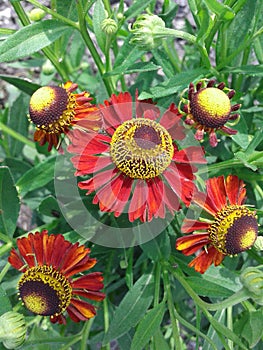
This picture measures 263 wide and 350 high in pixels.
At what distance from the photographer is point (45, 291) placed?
975 millimetres

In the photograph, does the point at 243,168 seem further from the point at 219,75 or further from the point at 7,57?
the point at 7,57

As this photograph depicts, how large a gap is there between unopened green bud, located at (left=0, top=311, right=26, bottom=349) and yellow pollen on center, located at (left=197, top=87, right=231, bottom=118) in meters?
0.51

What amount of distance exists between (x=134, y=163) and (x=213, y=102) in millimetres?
179

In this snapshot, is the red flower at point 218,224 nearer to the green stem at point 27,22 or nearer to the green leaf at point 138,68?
the green leaf at point 138,68

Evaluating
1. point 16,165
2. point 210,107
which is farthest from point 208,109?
point 16,165

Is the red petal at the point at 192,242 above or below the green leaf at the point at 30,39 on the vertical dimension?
below

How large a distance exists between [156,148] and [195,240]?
0.66 feet

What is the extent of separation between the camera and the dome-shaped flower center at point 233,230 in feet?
3.12

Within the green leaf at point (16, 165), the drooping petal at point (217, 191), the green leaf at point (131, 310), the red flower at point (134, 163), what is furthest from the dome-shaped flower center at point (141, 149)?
the green leaf at point (16, 165)

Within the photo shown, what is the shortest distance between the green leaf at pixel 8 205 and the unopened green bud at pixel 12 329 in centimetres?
25

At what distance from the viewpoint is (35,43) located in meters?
1.00

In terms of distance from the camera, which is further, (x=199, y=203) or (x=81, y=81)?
(x=81, y=81)

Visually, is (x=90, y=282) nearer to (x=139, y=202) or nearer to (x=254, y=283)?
(x=139, y=202)

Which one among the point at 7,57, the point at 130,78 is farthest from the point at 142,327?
the point at 130,78
